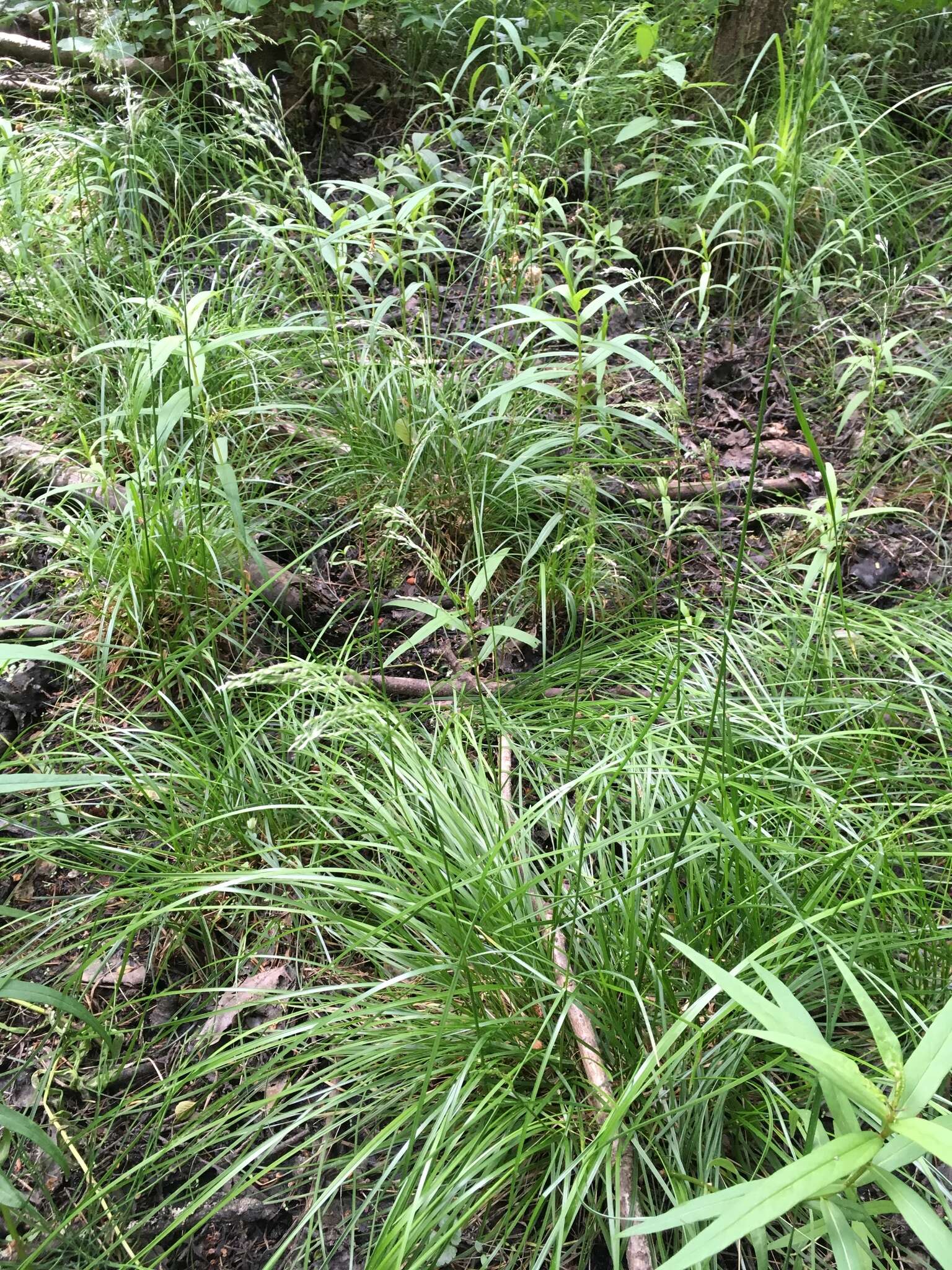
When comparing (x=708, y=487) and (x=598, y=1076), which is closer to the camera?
(x=598, y=1076)

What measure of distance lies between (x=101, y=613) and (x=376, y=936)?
100 cm

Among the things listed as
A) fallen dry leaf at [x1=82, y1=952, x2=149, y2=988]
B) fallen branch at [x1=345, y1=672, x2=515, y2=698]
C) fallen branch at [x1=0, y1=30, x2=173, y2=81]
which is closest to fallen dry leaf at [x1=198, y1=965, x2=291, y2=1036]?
fallen dry leaf at [x1=82, y1=952, x2=149, y2=988]

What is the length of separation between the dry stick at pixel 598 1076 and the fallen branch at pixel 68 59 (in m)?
3.20

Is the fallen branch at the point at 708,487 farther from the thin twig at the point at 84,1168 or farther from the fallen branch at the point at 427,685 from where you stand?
the thin twig at the point at 84,1168

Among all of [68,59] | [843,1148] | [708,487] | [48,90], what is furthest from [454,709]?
[68,59]

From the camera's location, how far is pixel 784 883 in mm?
1433

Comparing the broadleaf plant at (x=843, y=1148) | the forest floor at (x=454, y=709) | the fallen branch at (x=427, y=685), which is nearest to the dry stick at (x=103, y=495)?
the forest floor at (x=454, y=709)

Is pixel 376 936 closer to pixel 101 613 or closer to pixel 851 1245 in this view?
pixel 851 1245

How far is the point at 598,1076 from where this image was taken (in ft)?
4.15

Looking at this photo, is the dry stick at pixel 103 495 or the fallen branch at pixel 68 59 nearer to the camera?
the dry stick at pixel 103 495

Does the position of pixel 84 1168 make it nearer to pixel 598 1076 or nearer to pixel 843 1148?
pixel 598 1076

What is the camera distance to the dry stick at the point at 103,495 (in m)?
2.16

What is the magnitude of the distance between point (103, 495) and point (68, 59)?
2944 millimetres

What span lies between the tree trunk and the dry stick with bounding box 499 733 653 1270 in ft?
10.9
